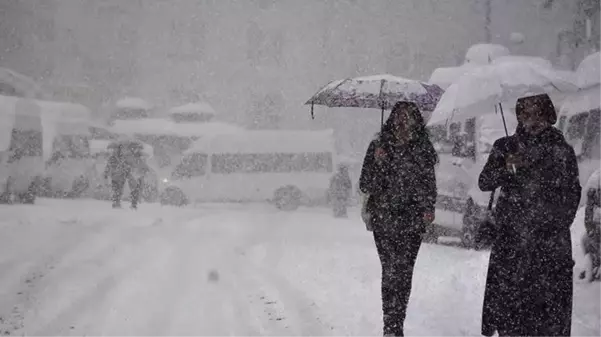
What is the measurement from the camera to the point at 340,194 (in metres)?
16.5

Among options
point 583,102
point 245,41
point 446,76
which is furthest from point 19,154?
point 245,41

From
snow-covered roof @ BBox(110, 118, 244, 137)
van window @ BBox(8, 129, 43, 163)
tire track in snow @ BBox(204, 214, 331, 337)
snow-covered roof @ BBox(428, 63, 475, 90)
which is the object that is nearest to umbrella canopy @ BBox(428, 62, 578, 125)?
tire track in snow @ BBox(204, 214, 331, 337)

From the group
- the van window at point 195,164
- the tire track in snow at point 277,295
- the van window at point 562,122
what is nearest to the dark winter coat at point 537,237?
the tire track in snow at point 277,295

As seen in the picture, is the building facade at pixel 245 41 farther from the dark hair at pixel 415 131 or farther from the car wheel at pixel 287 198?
the dark hair at pixel 415 131

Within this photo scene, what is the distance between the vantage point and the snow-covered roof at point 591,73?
8602 mm

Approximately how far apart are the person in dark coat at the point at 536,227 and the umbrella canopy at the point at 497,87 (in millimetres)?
1951

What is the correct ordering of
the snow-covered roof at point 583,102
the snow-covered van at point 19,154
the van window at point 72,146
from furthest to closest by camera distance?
the van window at point 72,146
the snow-covered van at point 19,154
the snow-covered roof at point 583,102

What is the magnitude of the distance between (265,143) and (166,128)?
38.7 feet

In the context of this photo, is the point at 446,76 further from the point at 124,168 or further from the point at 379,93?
the point at 379,93

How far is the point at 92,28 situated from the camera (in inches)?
1585

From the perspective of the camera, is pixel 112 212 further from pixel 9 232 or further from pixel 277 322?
pixel 277 322

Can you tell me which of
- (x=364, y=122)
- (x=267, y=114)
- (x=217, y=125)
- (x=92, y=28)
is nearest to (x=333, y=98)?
(x=217, y=125)

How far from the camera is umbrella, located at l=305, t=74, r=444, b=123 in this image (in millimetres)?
6770

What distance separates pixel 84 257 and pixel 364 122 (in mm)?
27595
